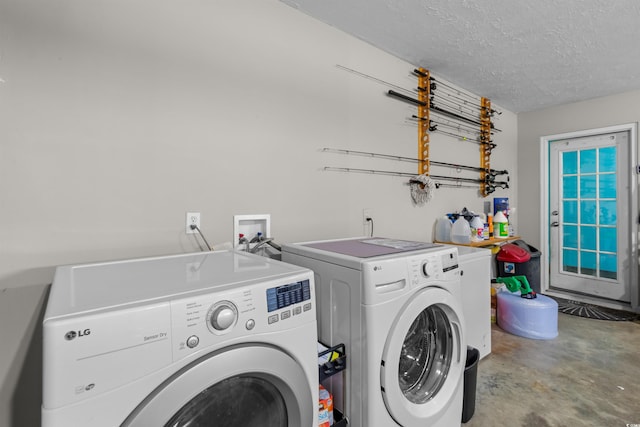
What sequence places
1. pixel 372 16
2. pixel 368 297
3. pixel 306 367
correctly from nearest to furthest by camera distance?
pixel 306 367
pixel 368 297
pixel 372 16

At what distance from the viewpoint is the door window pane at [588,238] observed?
352cm

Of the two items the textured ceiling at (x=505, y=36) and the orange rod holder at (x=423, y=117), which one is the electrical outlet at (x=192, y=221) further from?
the orange rod holder at (x=423, y=117)

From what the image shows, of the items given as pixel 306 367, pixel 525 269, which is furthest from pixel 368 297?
pixel 525 269

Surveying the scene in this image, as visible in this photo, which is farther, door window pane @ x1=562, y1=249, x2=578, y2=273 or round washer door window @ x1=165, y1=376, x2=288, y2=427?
door window pane @ x1=562, y1=249, x2=578, y2=273

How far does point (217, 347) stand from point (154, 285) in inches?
10.4

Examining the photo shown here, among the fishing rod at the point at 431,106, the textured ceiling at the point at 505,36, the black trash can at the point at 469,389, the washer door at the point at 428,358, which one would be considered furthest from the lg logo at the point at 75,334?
the fishing rod at the point at 431,106

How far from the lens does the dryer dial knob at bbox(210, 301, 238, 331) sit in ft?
2.41

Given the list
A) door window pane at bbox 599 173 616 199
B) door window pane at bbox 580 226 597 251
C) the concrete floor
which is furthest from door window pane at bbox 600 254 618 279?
the concrete floor

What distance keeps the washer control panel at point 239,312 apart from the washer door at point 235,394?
0.05 meters

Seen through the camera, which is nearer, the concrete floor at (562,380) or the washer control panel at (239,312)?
the washer control panel at (239,312)

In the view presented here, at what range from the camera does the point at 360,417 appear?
115 centimetres

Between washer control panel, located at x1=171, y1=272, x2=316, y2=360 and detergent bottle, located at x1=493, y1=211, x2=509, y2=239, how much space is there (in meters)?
3.02

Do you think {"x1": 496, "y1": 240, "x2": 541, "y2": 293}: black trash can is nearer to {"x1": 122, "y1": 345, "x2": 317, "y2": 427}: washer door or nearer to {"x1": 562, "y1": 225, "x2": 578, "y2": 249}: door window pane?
{"x1": 562, "y1": 225, "x2": 578, "y2": 249}: door window pane

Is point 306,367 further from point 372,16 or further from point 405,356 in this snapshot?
point 372,16
